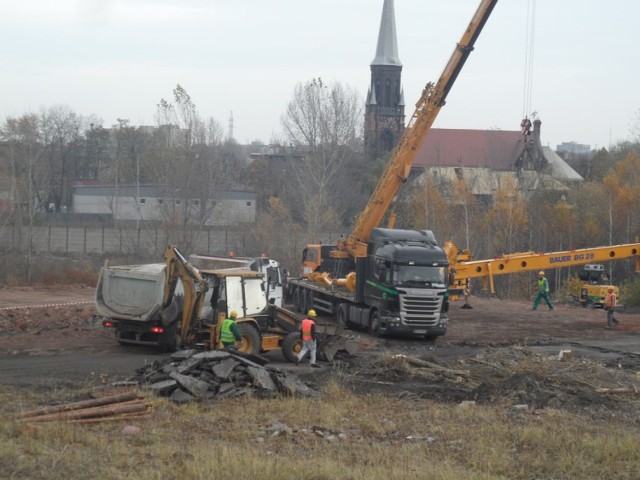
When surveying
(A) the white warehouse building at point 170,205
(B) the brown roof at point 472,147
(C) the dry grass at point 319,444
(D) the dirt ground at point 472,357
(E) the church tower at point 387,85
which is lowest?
(D) the dirt ground at point 472,357

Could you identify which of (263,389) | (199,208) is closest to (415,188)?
(199,208)

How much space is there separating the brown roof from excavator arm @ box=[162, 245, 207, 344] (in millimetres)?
79569

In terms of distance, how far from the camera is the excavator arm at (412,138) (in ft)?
102

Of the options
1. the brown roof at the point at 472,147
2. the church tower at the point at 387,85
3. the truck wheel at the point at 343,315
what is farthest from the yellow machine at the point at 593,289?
the church tower at the point at 387,85

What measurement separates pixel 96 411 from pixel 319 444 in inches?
147

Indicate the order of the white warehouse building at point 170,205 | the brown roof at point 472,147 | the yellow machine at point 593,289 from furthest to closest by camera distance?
the brown roof at point 472,147, the white warehouse building at point 170,205, the yellow machine at point 593,289

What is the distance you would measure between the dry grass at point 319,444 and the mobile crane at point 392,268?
10.4 m

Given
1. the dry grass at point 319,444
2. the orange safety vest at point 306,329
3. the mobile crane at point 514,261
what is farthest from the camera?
the mobile crane at point 514,261

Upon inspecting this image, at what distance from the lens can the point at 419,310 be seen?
27.3 m

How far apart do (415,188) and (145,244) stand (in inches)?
847

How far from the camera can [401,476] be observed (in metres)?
11.0

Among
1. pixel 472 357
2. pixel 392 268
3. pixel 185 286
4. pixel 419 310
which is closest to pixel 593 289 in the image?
pixel 419 310

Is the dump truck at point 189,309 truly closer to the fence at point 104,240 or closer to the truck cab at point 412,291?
the truck cab at point 412,291

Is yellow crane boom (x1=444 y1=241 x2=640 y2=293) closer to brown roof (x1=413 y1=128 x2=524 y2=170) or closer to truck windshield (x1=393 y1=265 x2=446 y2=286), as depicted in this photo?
truck windshield (x1=393 y1=265 x2=446 y2=286)
